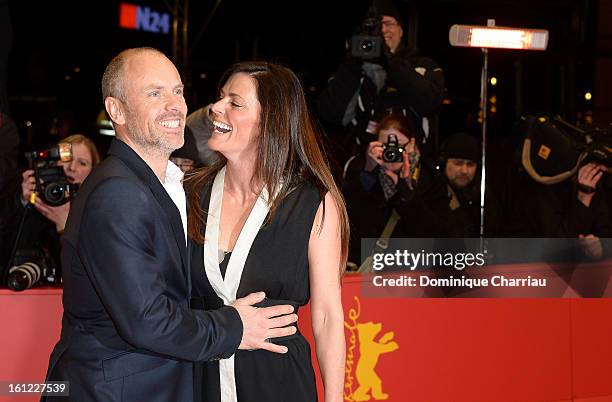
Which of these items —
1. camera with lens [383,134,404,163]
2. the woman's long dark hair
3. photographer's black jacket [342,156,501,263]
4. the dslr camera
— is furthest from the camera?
camera with lens [383,134,404,163]

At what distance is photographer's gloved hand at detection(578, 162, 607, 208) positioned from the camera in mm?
5148

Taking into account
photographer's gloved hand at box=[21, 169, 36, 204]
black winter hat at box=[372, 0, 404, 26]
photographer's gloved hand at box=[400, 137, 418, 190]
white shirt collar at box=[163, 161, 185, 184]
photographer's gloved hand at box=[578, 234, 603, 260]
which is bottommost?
photographer's gloved hand at box=[578, 234, 603, 260]

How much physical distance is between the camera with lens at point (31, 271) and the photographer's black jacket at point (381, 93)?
1.87 metres

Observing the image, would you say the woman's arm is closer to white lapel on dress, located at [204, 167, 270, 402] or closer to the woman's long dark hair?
the woman's long dark hair

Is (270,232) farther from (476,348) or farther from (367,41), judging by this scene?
(367,41)

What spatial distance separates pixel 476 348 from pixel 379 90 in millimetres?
1681

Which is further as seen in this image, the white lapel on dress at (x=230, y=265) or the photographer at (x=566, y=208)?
the photographer at (x=566, y=208)

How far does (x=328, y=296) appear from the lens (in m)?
2.79

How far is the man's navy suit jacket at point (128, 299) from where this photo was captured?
217 centimetres

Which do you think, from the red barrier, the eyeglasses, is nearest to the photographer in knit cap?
the eyeglasses

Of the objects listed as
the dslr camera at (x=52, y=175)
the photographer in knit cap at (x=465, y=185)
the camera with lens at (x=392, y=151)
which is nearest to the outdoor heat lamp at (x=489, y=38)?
the photographer in knit cap at (x=465, y=185)

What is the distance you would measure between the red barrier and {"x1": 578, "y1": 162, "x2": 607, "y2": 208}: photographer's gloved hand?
950 mm

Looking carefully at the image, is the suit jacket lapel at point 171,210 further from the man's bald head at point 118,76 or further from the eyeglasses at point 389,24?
the eyeglasses at point 389,24

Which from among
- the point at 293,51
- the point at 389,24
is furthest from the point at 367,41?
the point at 293,51
